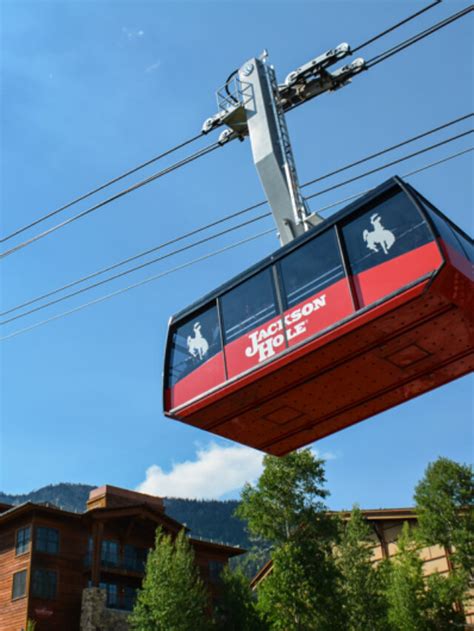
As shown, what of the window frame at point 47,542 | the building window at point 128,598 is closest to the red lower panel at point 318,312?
the window frame at point 47,542

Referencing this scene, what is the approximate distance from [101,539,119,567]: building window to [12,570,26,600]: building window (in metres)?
4.80

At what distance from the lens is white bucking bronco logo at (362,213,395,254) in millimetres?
9023

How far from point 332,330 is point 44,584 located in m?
29.0

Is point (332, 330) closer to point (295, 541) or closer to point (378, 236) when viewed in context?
point (378, 236)

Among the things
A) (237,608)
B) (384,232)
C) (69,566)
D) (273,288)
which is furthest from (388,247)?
(69,566)

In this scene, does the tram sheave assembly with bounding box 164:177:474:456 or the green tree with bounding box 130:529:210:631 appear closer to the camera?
the tram sheave assembly with bounding box 164:177:474:456

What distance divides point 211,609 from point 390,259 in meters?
33.2

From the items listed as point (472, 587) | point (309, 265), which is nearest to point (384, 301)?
Answer: point (309, 265)

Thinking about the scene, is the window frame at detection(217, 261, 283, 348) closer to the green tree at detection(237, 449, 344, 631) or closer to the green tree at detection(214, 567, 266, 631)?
the green tree at detection(237, 449, 344, 631)

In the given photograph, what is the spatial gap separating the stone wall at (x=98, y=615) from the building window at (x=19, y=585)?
116 inches

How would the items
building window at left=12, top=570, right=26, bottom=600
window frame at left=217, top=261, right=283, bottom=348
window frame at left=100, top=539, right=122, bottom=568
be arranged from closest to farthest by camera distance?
window frame at left=217, top=261, right=283, bottom=348
building window at left=12, top=570, right=26, bottom=600
window frame at left=100, top=539, right=122, bottom=568

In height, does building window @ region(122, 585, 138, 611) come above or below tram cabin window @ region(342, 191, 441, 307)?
above

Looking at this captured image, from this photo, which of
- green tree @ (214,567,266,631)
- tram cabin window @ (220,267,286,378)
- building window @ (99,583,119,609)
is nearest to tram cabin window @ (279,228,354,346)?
tram cabin window @ (220,267,286,378)

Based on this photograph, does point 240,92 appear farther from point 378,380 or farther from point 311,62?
point 378,380
